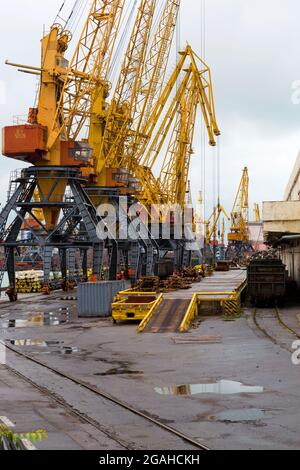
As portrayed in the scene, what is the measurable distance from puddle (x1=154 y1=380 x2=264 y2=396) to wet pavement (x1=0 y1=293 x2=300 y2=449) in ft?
0.09

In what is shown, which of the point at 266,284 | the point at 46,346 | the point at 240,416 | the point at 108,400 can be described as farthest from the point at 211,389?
the point at 266,284

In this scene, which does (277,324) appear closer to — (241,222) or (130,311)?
(130,311)

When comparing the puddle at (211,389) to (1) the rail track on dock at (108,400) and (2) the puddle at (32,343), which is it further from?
(2) the puddle at (32,343)

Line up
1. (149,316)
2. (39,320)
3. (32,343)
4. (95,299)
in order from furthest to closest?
(95,299) < (39,320) < (149,316) < (32,343)

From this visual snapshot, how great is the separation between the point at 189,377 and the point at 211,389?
1740 millimetres

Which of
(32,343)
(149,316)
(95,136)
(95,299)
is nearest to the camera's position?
(32,343)

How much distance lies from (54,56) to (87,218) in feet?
47.5

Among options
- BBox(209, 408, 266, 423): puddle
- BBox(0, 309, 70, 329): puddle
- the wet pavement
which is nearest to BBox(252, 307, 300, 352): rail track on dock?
the wet pavement

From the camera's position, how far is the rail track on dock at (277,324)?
25.5 m

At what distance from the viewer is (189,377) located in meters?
18.5

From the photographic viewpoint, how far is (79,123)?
61250 millimetres

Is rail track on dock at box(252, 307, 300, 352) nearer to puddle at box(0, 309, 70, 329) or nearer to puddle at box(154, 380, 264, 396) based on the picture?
puddle at box(154, 380, 264, 396)

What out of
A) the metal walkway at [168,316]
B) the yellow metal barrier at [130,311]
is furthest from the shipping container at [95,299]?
the metal walkway at [168,316]
